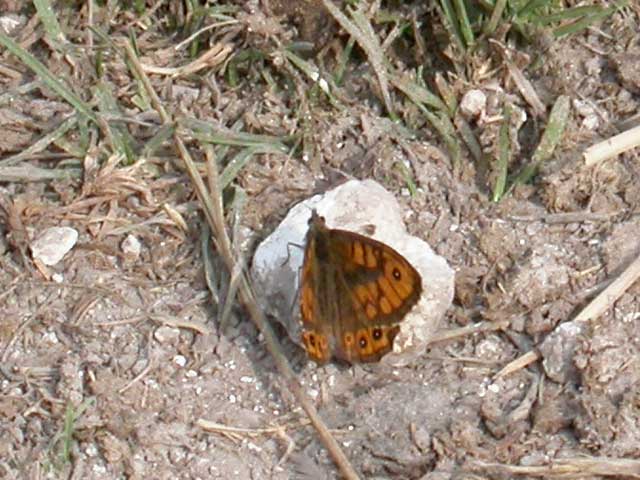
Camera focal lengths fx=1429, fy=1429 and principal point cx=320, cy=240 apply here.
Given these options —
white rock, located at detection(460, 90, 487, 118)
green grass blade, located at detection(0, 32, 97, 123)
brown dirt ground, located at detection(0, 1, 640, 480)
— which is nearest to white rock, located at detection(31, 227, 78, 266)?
brown dirt ground, located at detection(0, 1, 640, 480)

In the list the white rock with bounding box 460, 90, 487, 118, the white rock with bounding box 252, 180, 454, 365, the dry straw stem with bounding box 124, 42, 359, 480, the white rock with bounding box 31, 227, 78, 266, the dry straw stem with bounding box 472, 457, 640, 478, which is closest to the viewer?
the dry straw stem with bounding box 472, 457, 640, 478

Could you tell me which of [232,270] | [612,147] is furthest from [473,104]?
[232,270]

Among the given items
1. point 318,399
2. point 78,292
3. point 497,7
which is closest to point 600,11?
point 497,7

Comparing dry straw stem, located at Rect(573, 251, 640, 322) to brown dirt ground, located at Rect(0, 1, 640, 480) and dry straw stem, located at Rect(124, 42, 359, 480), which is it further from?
dry straw stem, located at Rect(124, 42, 359, 480)

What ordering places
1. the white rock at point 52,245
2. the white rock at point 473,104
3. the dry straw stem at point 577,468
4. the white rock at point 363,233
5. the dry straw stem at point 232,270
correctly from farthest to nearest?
the white rock at point 473,104 < the white rock at point 52,245 < the white rock at point 363,233 < the dry straw stem at point 232,270 < the dry straw stem at point 577,468

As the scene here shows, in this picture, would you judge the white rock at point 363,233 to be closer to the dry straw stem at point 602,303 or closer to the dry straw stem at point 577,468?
the dry straw stem at point 602,303

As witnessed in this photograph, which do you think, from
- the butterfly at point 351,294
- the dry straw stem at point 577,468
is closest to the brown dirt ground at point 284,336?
the dry straw stem at point 577,468

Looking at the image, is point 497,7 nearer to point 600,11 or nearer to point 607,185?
point 600,11
